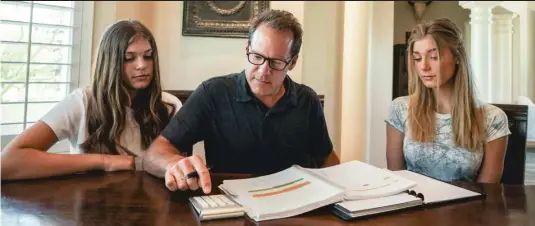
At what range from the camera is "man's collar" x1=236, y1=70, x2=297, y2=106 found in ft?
4.55

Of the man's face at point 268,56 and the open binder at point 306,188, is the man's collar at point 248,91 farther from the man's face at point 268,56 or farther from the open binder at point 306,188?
the open binder at point 306,188

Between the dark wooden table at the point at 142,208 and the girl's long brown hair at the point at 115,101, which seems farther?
the girl's long brown hair at the point at 115,101

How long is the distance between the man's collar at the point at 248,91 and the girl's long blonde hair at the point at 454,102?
48 centimetres

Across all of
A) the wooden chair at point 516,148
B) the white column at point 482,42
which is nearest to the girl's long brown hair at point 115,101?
the wooden chair at point 516,148

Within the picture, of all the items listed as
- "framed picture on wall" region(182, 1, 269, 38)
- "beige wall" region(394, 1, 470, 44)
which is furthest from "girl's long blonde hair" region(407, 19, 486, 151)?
"framed picture on wall" region(182, 1, 269, 38)

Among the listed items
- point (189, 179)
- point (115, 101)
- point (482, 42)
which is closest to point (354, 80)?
point (482, 42)

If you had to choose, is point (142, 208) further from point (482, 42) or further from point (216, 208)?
point (482, 42)

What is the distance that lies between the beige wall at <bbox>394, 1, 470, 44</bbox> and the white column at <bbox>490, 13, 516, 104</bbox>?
196 millimetres

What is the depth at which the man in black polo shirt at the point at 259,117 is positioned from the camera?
1.27 meters

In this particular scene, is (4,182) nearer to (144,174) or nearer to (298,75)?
(144,174)

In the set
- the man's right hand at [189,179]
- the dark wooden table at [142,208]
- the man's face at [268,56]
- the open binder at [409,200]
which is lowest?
the dark wooden table at [142,208]

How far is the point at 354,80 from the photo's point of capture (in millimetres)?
2670

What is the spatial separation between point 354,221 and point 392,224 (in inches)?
2.8

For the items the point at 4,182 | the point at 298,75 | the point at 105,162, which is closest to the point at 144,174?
the point at 105,162
